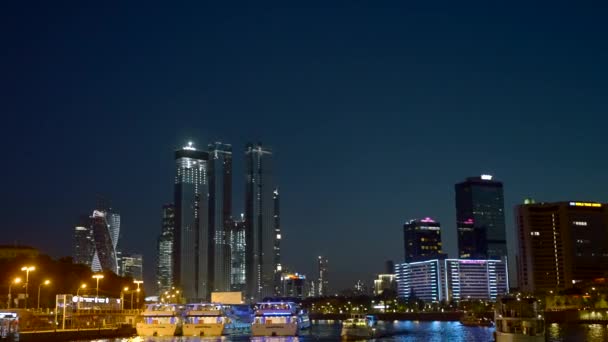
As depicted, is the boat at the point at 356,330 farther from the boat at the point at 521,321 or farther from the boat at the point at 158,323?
the boat at the point at 521,321

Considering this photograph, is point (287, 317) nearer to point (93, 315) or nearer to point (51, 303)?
point (93, 315)

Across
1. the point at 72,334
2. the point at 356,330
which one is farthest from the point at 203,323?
the point at 356,330

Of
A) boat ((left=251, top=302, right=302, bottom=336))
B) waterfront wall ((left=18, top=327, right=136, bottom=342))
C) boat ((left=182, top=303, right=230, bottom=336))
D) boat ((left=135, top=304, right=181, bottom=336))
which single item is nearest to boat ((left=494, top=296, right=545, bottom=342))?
boat ((left=251, top=302, right=302, bottom=336))

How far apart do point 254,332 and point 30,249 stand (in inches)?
2677

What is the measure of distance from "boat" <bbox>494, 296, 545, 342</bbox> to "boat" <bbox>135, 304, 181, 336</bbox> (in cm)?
5242

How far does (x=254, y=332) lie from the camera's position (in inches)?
3875

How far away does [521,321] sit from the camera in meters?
59.3

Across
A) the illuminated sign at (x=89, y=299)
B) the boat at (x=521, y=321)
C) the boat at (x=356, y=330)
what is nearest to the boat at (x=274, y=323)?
the boat at (x=356, y=330)

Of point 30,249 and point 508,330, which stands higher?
point 30,249

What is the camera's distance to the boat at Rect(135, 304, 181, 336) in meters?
99.3

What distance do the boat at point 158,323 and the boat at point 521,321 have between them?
2064 inches

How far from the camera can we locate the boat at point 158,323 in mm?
99312

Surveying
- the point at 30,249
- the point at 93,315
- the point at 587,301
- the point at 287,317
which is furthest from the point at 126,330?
the point at 587,301

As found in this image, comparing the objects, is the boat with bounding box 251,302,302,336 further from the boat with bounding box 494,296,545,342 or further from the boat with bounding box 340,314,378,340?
the boat with bounding box 494,296,545,342
